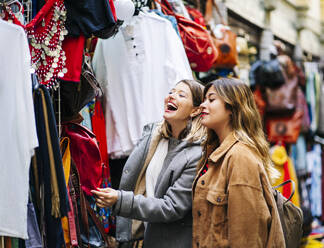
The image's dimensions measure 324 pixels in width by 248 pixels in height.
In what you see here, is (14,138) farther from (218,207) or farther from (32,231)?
(218,207)

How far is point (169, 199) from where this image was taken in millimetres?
3016

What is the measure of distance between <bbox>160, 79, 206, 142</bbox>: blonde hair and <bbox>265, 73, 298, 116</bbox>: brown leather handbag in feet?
12.0

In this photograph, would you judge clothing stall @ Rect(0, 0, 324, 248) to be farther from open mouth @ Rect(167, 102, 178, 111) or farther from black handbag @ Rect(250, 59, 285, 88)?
black handbag @ Rect(250, 59, 285, 88)

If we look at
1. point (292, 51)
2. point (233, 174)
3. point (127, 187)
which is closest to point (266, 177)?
point (233, 174)

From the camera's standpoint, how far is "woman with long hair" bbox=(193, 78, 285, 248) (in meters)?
2.56

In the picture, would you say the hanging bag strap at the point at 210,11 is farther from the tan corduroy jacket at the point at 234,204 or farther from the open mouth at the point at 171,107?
the tan corduroy jacket at the point at 234,204

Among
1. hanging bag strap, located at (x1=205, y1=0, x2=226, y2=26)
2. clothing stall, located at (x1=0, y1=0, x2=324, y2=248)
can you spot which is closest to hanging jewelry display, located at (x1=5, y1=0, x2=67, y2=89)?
clothing stall, located at (x1=0, y1=0, x2=324, y2=248)

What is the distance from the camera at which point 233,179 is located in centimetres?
261

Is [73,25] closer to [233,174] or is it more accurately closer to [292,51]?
[233,174]

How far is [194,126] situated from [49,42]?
110 cm

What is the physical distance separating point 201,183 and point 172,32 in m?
1.78

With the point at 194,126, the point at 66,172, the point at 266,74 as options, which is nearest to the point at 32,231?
the point at 66,172

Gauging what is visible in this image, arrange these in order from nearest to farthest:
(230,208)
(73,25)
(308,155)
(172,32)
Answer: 1. (230,208)
2. (73,25)
3. (172,32)
4. (308,155)

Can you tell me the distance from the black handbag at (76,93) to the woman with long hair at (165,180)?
1.67ft
